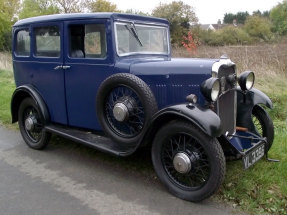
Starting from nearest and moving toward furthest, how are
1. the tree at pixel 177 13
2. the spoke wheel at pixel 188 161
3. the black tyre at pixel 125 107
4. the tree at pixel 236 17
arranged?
1. the spoke wheel at pixel 188 161
2. the black tyre at pixel 125 107
3. the tree at pixel 177 13
4. the tree at pixel 236 17

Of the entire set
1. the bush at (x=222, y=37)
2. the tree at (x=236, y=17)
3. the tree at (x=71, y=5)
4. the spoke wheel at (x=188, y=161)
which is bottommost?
the spoke wheel at (x=188, y=161)

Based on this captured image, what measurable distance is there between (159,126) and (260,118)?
4.68ft

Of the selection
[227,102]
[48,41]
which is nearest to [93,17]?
[48,41]

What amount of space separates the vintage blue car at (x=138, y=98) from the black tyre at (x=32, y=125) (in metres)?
0.02

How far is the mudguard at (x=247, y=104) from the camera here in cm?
374

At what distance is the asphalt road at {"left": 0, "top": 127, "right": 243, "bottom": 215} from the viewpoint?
9.79 feet

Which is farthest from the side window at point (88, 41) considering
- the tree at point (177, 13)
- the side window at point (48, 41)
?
the tree at point (177, 13)

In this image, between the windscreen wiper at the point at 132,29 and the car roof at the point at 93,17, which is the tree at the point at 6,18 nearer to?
the car roof at the point at 93,17

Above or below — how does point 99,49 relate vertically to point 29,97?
above

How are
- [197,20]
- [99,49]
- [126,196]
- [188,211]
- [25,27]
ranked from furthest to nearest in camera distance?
[197,20] → [25,27] → [99,49] → [126,196] → [188,211]

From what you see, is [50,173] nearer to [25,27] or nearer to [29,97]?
[29,97]

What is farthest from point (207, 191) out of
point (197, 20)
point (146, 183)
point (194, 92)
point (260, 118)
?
point (197, 20)

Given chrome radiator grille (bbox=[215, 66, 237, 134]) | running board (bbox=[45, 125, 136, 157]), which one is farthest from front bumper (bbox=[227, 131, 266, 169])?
running board (bbox=[45, 125, 136, 157])

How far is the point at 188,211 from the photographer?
291 centimetres
